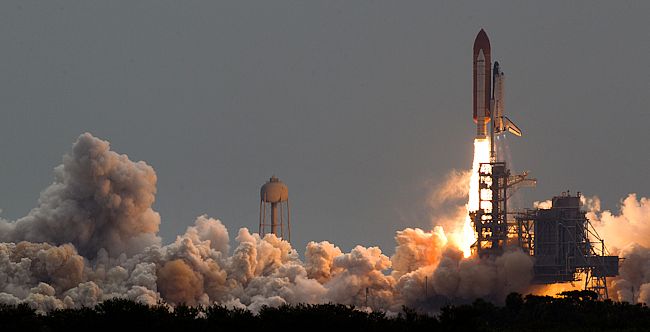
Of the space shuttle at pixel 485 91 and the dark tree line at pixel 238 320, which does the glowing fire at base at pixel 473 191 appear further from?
the dark tree line at pixel 238 320

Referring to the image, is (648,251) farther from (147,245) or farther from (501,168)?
(147,245)

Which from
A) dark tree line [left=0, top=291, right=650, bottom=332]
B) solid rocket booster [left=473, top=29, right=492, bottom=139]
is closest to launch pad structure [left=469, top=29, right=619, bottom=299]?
solid rocket booster [left=473, top=29, right=492, bottom=139]

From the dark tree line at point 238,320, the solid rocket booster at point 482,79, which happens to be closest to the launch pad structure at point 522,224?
the solid rocket booster at point 482,79

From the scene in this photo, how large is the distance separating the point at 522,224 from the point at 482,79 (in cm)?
1180

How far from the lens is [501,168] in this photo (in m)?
156

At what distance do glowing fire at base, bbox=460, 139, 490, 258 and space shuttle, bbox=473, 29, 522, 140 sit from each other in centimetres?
74

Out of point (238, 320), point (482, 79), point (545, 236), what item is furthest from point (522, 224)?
point (238, 320)

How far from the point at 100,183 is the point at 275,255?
15.4m

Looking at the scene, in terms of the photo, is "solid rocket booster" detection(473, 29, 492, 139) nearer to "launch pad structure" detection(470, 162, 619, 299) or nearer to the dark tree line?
"launch pad structure" detection(470, 162, 619, 299)

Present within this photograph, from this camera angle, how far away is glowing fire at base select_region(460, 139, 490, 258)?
519 ft

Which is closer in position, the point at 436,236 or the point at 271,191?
the point at 436,236

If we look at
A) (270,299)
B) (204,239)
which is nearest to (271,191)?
(204,239)

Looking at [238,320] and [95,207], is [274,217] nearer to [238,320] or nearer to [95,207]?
[95,207]

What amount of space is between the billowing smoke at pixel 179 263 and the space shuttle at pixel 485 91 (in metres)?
9.33
